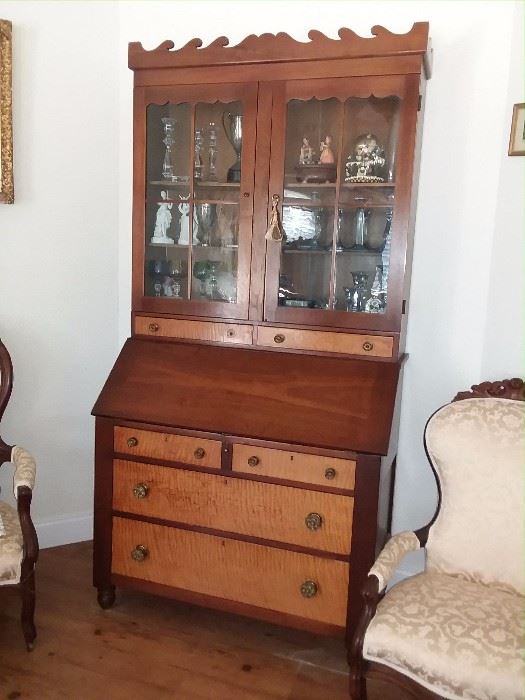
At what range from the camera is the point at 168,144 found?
2.33m

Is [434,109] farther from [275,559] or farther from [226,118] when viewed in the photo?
[275,559]

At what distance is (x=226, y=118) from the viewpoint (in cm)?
223

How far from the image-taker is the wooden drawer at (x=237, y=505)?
2.01 meters

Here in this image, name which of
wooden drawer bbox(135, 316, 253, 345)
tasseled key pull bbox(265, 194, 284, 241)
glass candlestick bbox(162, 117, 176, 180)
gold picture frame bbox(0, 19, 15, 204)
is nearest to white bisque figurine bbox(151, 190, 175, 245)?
glass candlestick bbox(162, 117, 176, 180)

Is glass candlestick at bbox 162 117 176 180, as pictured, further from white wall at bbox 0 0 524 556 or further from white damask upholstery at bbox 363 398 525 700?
white damask upholstery at bbox 363 398 525 700

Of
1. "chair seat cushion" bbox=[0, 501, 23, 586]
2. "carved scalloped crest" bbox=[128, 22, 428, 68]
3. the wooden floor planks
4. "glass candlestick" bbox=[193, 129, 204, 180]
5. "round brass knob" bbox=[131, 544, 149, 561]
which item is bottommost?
the wooden floor planks

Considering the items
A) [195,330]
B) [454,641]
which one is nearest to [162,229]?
[195,330]

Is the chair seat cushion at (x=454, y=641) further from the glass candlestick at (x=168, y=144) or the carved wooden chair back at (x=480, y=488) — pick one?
the glass candlestick at (x=168, y=144)

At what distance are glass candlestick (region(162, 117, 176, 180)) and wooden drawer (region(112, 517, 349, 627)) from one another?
1289 mm

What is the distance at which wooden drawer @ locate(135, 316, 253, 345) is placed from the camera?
7.42 ft

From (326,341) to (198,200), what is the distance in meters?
0.71

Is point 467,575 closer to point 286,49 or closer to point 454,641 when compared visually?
point 454,641

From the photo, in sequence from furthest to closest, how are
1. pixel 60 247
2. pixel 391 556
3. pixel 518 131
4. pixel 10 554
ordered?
pixel 60 247 < pixel 518 131 < pixel 10 554 < pixel 391 556

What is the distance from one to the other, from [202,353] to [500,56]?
1467 millimetres
